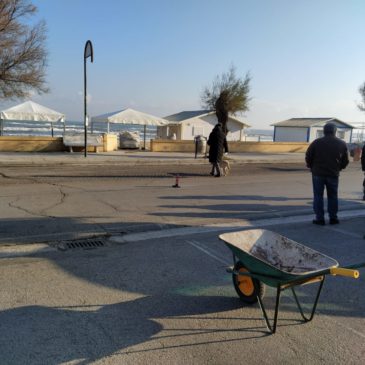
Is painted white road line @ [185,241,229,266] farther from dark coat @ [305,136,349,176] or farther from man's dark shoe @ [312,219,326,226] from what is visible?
dark coat @ [305,136,349,176]

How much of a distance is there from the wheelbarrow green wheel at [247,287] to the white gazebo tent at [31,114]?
74.5 feet

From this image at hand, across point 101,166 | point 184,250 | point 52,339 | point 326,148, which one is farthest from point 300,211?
point 101,166

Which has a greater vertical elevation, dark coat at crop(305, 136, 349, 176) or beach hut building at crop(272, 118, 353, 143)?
beach hut building at crop(272, 118, 353, 143)

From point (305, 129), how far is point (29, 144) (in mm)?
34662

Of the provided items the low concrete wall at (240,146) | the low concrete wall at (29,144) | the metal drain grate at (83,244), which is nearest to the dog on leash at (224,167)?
the metal drain grate at (83,244)

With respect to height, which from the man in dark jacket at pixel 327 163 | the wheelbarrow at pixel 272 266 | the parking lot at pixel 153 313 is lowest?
the parking lot at pixel 153 313

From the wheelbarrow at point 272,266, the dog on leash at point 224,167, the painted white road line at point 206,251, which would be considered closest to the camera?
the wheelbarrow at point 272,266

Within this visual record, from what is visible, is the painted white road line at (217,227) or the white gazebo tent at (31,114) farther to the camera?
the white gazebo tent at (31,114)

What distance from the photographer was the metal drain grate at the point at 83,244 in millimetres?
5895

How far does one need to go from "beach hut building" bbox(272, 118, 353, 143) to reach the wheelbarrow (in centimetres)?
4331

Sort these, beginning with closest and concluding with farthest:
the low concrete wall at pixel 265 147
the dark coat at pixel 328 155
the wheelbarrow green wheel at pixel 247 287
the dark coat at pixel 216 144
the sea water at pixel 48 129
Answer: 1. the wheelbarrow green wheel at pixel 247 287
2. the dark coat at pixel 328 155
3. the dark coat at pixel 216 144
4. the sea water at pixel 48 129
5. the low concrete wall at pixel 265 147

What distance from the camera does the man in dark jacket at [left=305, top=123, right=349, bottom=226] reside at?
297 inches

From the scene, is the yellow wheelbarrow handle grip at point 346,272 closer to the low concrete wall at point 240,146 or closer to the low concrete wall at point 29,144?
the low concrete wall at point 29,144

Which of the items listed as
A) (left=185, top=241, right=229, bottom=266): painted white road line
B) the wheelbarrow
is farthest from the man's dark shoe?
the wheelbarrow
